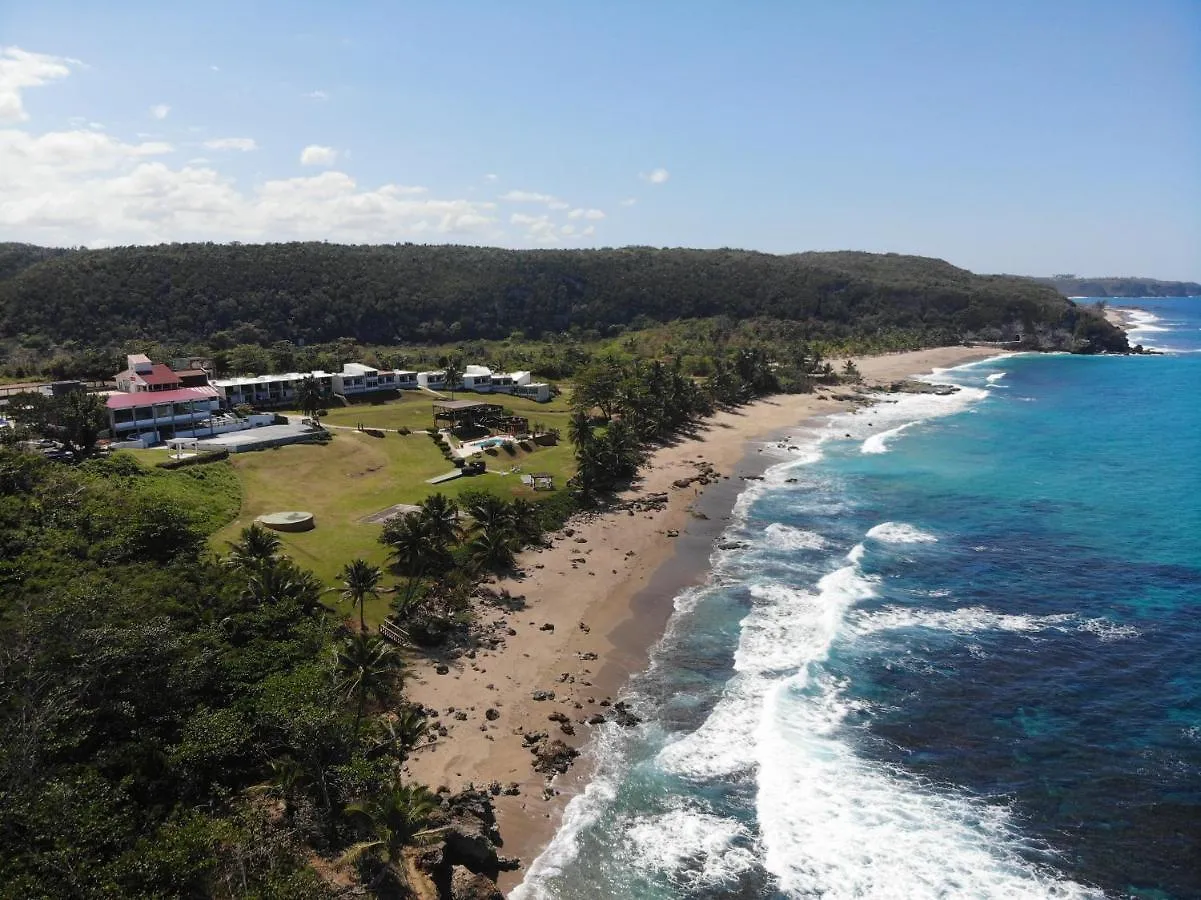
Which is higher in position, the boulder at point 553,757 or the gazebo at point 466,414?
the gazebo at point 466,414

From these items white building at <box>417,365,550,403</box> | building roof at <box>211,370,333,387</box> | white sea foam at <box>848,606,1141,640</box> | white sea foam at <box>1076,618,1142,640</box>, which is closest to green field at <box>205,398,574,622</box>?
building roof at <box>211,370,333,387</box>

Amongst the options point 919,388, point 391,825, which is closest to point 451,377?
point 391,825

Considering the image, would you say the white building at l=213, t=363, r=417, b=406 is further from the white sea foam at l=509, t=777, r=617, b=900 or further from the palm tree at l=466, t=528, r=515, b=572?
the white sea foam at l=509, t=777, r=617, b=900

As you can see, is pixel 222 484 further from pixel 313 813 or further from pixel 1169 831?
pixel 1169 831

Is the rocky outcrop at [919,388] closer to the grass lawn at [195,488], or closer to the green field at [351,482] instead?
the green field at [351,482]

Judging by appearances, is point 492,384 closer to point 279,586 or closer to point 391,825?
point 279,586

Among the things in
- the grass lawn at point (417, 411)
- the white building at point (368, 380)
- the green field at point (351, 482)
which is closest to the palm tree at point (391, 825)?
the green field at point (351, 482)
